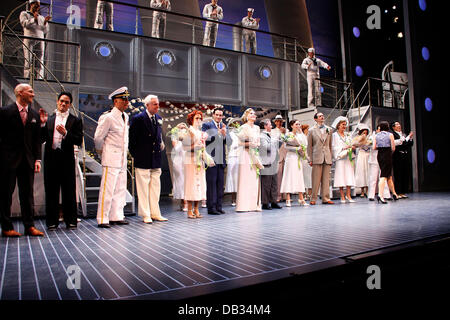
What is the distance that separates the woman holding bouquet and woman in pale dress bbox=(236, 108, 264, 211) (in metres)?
0.80

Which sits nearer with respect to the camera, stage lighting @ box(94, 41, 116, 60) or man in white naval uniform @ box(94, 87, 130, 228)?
man in white naval uniform @ box(94, 87, 130, 228)

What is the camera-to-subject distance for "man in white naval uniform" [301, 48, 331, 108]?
10.9 metres

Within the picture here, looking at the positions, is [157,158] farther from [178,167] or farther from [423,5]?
[423,5]

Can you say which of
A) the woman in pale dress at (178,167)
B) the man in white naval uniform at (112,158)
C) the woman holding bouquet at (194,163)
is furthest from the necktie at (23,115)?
the woman in pale dress at (178,167)

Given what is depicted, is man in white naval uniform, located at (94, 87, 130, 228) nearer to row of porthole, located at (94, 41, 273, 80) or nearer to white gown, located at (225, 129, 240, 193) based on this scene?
white gown, located at (225, 129, 240, 193)

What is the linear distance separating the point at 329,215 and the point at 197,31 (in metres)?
8.28

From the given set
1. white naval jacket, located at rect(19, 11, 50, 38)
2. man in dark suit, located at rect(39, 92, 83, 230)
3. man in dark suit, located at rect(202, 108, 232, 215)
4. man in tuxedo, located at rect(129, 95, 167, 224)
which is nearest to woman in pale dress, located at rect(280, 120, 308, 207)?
man in dark suit, located at rect(202, 108, 232, 215)

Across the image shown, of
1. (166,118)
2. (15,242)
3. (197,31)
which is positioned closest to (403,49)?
(197,31)

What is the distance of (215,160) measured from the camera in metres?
5.70

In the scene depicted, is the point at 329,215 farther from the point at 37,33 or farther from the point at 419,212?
the point at 37,33

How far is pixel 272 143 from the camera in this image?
6633 millimetres

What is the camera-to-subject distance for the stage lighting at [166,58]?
9641 mm

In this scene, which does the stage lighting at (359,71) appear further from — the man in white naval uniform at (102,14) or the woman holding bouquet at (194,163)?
the woman holding bouquet at (194,163)

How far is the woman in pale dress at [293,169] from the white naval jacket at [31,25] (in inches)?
234
